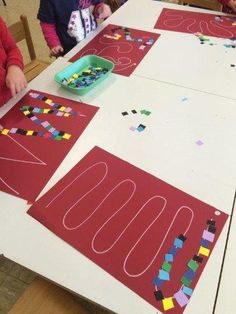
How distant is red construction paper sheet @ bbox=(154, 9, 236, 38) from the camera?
4.83 ft

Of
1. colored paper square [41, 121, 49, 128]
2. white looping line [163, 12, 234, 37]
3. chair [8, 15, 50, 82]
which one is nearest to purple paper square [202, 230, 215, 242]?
colored paper square [41, 121, 49, 128]

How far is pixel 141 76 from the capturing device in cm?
123

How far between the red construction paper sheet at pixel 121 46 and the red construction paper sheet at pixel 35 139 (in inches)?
11.9

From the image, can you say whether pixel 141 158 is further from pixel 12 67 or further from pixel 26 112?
pixel 12 67

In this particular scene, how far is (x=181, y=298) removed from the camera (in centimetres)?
64

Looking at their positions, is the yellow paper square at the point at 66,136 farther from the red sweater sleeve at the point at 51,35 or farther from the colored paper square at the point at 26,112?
the red sweater sleeve at the point at 51,35

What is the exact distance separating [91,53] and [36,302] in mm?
1020

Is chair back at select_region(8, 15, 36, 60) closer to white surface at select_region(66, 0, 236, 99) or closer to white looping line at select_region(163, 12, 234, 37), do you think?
white surface at select_region(66, 0, 236, 99)

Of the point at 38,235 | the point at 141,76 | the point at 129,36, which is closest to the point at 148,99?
the point at 141,76

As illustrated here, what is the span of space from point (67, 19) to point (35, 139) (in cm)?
86

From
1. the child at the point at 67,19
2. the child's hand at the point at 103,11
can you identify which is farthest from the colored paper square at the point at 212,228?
the child's hand at the point at 103,11

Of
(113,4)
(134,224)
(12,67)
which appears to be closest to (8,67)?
(12,67)

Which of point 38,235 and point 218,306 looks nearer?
point 218,306

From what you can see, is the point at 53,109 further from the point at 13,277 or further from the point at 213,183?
the point at 13,277
